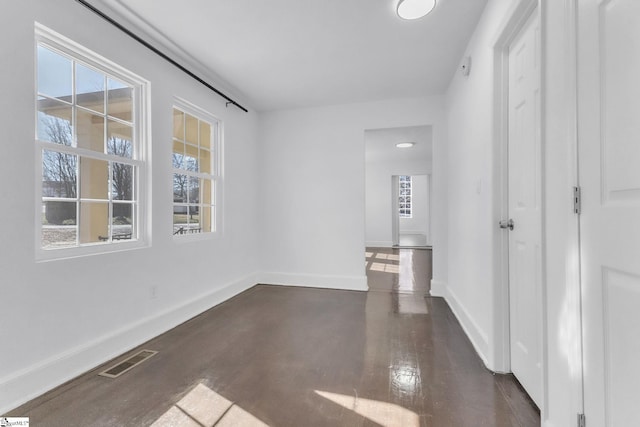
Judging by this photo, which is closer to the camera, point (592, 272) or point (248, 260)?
point (592, 272)

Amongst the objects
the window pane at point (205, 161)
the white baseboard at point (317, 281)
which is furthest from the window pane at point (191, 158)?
the white baseboard at point (317, 281)

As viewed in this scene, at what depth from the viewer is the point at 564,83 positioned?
117 cm

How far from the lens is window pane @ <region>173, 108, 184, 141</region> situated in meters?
3.03

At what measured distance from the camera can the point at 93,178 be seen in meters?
2.21

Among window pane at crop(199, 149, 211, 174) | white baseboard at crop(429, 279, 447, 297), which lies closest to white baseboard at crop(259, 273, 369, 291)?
white baseboard at crop(429, 279, 447, 297)

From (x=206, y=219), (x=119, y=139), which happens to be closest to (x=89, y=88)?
(x=119, y=139)

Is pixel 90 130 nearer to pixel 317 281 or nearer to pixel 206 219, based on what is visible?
pixel 206 219

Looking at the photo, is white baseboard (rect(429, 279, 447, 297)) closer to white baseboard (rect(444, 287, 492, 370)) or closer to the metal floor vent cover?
white baseboard (rect(444, 287, 492, 370))

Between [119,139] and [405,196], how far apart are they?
1119cm

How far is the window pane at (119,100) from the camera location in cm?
236

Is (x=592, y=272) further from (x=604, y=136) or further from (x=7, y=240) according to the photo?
(x=7, y=240)

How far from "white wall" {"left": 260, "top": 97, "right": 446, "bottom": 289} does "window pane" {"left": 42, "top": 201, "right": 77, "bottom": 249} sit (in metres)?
2.65

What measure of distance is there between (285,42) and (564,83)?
7.31ft

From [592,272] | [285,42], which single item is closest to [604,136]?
[592,272]
